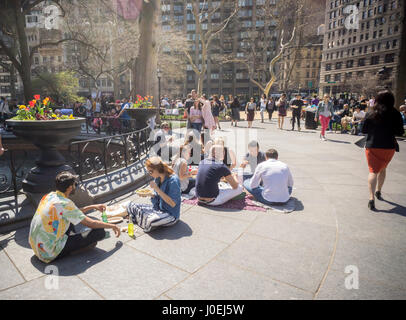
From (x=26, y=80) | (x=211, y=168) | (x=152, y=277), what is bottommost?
(x=152, y=277)

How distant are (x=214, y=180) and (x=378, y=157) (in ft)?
9.58

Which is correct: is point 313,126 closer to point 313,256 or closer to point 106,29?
point 313,256

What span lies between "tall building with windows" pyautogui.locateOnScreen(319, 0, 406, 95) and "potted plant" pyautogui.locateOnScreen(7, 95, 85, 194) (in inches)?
2342

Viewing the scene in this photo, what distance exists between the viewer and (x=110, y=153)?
259 inches

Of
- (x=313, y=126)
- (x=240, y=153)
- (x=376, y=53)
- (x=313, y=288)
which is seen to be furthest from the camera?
(x=376, y=53)

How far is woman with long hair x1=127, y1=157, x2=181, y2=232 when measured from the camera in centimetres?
390

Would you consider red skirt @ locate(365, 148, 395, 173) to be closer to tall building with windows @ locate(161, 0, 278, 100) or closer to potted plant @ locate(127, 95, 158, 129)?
potted plant @ locate(127, 95, 158, 129)

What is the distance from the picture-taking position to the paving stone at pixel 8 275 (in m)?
2.79

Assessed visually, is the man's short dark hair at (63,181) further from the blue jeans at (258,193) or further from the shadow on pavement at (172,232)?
the blue jeans at (258,193)

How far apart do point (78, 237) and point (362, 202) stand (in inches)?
190

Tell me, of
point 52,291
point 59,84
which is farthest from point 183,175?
point 59,84

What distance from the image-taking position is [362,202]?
16.6ft

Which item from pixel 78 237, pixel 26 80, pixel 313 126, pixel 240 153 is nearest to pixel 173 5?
pixel 26 80

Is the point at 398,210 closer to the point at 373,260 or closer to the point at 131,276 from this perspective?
the point at 373,260
